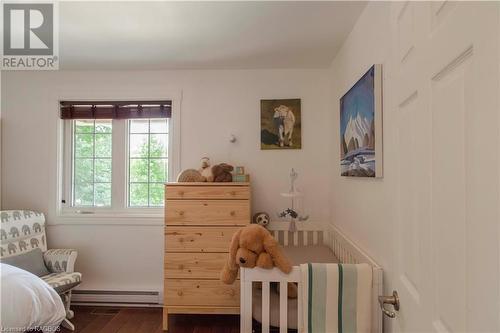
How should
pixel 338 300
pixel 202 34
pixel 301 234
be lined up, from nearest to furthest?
pixel 338 300, pixel 202 34, pixel 301 234

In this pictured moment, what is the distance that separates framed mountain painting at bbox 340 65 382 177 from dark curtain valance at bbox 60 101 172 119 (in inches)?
71.7

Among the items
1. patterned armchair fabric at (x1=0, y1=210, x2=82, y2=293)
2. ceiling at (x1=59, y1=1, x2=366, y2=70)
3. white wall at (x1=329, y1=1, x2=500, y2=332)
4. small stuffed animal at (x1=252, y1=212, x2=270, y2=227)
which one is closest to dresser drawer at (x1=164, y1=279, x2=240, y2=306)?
small stuffed animal at (x1=252, y1=212, x2=270, y2=227)

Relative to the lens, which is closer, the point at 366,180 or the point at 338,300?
the point at 338,300

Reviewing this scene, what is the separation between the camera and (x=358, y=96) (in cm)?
185

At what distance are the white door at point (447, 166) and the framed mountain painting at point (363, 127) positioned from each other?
0.62m

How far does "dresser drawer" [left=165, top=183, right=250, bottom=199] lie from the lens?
2.40 metres

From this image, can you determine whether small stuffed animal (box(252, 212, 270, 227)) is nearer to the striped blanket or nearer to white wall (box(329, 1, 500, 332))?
the striped blanket

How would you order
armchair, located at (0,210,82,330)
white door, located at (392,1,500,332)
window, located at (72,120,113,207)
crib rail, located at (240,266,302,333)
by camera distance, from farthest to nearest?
1. window, located at (72,120,113,207)
2. armchair, located at (0,210,82,330)
3. crib rail, located at (240,266,302,333)
4. white door, located at (392,1,500,332)

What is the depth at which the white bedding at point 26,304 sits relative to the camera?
1.87 meters

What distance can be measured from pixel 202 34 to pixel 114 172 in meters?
1.76

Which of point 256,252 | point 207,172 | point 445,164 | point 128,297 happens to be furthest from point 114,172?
point 445,164

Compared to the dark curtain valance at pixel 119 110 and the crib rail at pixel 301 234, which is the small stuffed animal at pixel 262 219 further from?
the dark curtain valance at pixel 119 110

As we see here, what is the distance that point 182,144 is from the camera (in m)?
2.95

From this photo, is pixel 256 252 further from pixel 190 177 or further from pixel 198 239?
pixel 190 177
